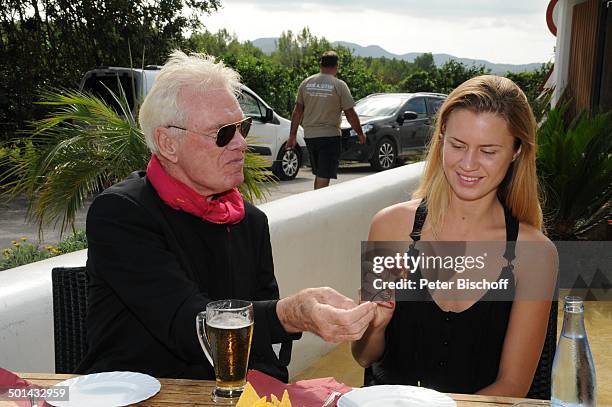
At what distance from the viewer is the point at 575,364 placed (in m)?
1.61

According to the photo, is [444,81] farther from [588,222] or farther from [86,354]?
[86,354]

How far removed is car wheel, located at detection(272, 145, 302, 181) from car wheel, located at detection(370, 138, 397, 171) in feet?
6.06

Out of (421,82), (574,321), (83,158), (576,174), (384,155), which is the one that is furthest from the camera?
(421,82)

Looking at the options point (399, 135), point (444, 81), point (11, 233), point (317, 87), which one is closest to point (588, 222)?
point (317, 87)

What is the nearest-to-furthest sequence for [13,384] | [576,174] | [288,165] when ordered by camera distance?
1. [13,384]
2. [576,174]
3. [288,165]

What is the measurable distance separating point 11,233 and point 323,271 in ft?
20.5

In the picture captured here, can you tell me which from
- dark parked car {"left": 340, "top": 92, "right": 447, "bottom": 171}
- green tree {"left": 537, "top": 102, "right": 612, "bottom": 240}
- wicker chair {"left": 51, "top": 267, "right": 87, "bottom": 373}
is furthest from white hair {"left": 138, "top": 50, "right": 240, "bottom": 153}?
dark parked car {"left": 340, "top": 92, "right": 447, "bottom": 171}

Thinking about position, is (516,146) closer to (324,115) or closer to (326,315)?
(326,315)

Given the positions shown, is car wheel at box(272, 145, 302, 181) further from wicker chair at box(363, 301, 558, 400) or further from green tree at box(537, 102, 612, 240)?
wicker chair at box(363, 301, 558, 400)

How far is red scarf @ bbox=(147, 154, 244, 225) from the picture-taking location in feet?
8.01

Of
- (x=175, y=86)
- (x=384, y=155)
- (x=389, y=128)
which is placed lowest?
→ (x=384, y=155)

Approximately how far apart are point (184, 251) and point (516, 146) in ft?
3.96

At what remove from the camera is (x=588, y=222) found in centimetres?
671

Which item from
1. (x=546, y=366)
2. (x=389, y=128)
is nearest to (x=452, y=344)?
(x=546, y=366)
